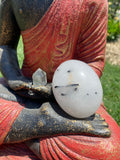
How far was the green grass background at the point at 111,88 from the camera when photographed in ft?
8.77

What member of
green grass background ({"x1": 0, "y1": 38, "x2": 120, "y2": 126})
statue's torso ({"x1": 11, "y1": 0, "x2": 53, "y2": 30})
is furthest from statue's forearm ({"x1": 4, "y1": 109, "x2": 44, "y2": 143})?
green grass background ({"x1": 0, "y1": 38, "x2": 120, "y2": 126})

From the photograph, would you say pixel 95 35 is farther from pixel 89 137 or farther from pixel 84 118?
pixel 89 137

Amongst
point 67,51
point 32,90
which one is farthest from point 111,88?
point 32,90

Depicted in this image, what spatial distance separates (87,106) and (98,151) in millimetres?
265

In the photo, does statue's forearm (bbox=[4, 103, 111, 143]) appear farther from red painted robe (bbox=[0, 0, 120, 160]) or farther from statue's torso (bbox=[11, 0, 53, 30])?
statue's torso (bbox=[11, 0, 53, 30])

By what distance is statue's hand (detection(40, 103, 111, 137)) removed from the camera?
117 cm

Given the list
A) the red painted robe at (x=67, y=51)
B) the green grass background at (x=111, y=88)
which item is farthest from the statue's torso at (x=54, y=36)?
the green grass background at (x=111, y=88)

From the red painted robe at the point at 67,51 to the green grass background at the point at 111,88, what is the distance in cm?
128

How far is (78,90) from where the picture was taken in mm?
1101

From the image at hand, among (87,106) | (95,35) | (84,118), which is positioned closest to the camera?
(87,106)

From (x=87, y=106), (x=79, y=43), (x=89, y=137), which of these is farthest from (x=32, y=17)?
(x=89, y=137)

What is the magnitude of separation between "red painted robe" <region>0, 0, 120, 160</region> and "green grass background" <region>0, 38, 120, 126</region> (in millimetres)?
1278

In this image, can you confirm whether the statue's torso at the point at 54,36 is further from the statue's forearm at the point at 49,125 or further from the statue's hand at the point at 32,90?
the statue's forearm at the point at 49,125

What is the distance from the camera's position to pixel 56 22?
1.26 meters
